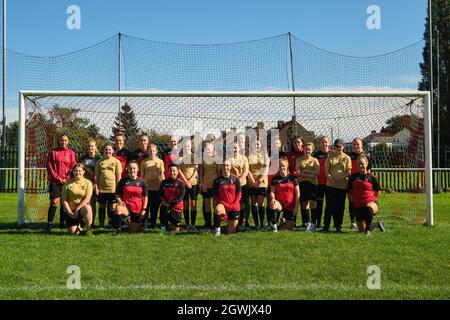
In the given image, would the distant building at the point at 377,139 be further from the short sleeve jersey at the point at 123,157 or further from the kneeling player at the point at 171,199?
the short sleeve jersey at the point at 123,157

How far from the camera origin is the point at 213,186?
7.79 metres

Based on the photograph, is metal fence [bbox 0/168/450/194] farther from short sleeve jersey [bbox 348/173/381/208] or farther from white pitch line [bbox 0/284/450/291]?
white pitch line [bbox 0/284/450/291]

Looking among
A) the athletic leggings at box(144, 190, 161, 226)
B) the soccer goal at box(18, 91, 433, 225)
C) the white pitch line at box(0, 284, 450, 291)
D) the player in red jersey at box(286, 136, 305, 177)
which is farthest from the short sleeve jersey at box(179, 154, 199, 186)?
the white pitch line at box(0, 284, 450, 291)

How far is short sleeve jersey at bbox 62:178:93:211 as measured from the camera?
768cm

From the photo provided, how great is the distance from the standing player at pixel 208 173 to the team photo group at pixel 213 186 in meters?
0.02

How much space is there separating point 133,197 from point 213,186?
1302 millimetres

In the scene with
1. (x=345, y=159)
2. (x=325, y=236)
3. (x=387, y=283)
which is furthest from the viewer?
(x=345, y=159)

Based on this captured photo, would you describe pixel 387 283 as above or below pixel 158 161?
below

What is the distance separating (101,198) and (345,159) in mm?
4130

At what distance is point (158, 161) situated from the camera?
8164 mm
